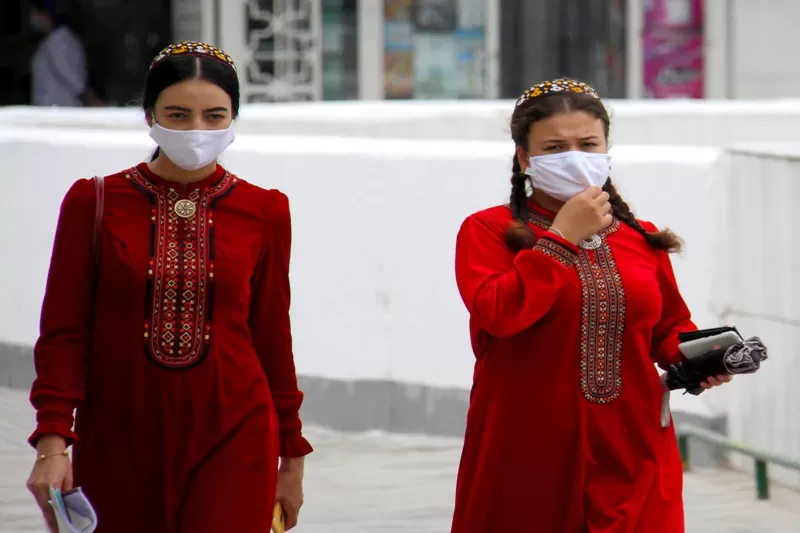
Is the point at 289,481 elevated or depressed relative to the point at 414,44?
depressed

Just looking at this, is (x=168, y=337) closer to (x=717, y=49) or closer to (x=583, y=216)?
(x=583, y=216)

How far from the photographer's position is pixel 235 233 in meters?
3.90

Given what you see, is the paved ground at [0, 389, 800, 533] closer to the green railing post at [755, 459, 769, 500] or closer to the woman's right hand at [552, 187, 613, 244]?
the green railing post at [755, 459, 769, 500]

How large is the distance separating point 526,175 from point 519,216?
125mm

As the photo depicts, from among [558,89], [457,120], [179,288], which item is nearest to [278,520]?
[179,288]

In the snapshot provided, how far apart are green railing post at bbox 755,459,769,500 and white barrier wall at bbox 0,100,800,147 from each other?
207 inches

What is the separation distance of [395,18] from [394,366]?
1282cm

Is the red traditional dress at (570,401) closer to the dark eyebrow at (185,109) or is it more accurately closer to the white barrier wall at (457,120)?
the dark eyebrow at (185,109)

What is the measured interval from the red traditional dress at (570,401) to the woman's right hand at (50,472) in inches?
33.3

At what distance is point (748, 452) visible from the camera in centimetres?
713

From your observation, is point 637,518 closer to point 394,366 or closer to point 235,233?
point 235,233

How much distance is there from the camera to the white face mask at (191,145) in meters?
3.83

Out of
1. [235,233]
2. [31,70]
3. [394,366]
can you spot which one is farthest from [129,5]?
[235,233]

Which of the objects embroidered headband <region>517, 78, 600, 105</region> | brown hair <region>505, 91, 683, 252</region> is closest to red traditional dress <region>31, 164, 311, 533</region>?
brown hair <region>505, 91, 683, 252</region>
